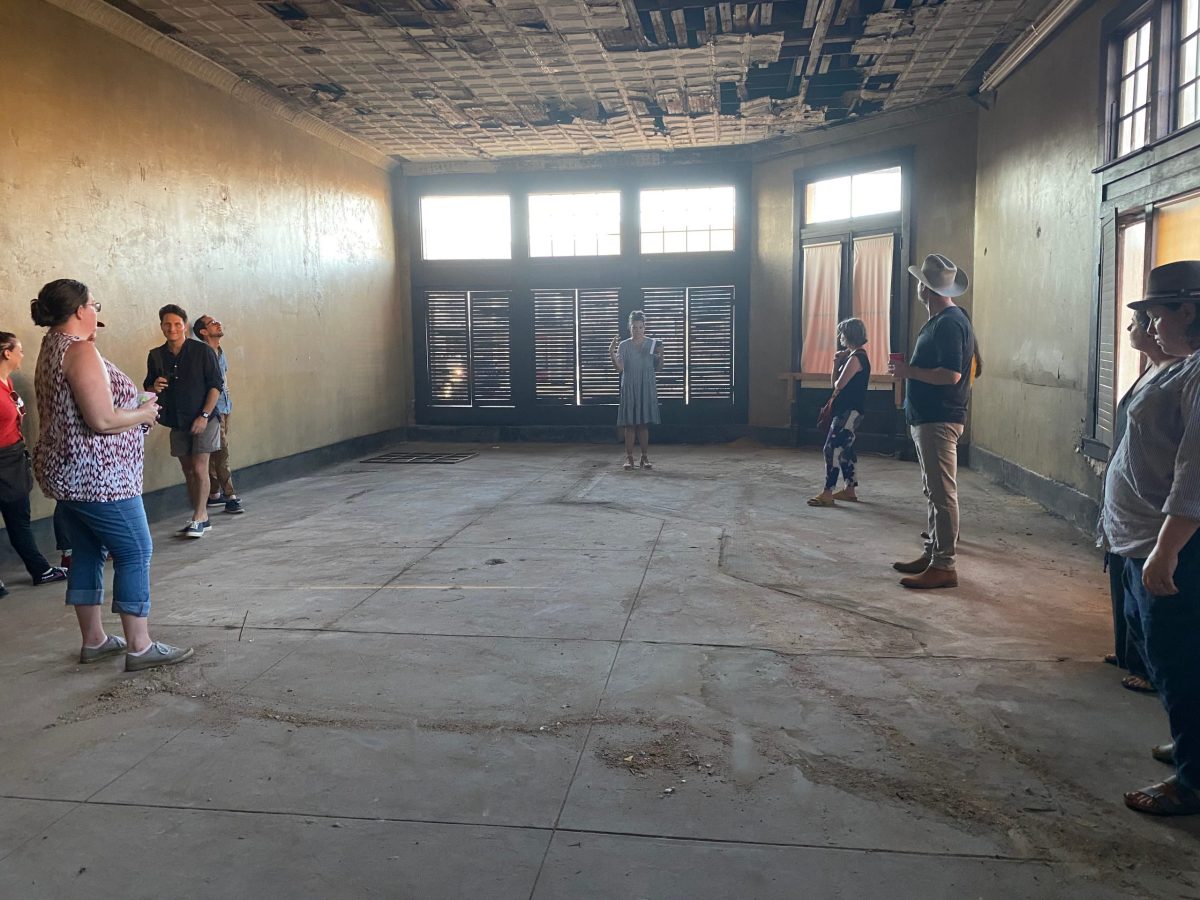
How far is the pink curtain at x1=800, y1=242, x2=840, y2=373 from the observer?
10.0m

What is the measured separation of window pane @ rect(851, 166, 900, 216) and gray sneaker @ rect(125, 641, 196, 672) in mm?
8298

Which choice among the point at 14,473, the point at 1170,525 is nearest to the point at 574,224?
the point at 14,473

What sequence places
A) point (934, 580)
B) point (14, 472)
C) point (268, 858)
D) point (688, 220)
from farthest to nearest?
point (688, 220), point (14, 472), point (934, 580), point (268, 858)

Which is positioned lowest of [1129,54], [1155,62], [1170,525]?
[1170,525]

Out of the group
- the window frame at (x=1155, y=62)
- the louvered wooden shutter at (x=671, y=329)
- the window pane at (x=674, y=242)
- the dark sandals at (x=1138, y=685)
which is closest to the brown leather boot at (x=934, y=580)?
the dark sandals at (x=1138, y=685)

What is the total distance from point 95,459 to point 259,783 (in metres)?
1.52

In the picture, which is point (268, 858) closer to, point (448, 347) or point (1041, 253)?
point (1041, 253)

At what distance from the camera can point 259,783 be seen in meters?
2.56

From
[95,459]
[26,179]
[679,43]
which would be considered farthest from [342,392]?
[95,459]

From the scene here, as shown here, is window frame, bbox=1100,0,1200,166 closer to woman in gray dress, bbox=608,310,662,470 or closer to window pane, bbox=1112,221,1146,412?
window pane, bbox=1112,221,1146,412

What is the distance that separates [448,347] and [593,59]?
16.6ft

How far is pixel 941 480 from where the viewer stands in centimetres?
449

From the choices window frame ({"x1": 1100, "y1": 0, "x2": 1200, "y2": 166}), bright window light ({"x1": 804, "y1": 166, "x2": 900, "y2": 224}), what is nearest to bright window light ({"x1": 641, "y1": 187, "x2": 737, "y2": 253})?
bright window light ({"x1": 804, "y1": 166, "x2": 900, "y2": 224})

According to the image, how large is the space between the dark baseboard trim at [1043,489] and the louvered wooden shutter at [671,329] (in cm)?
388
